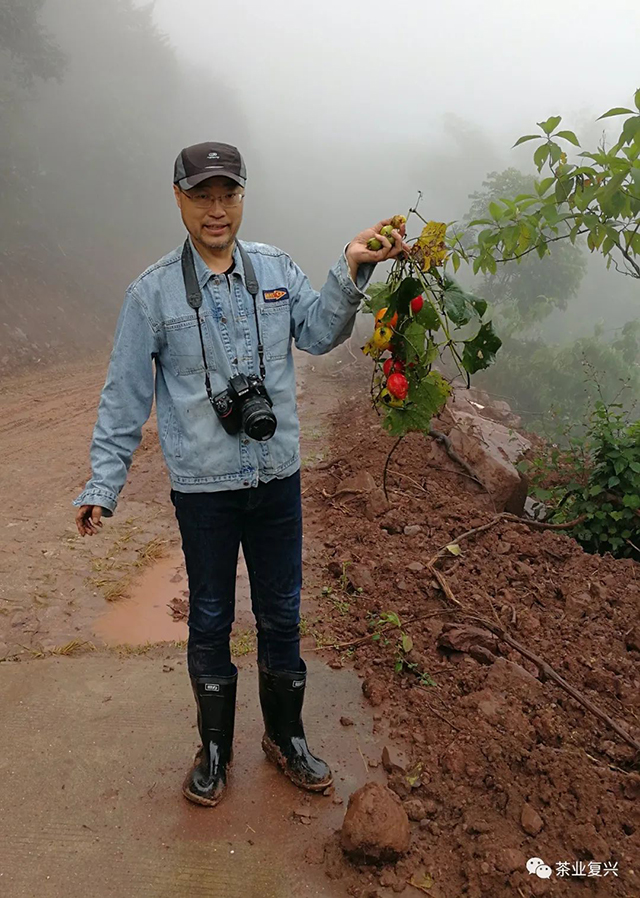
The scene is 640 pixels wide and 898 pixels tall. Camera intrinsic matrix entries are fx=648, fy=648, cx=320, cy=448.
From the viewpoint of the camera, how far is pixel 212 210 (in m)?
1.85

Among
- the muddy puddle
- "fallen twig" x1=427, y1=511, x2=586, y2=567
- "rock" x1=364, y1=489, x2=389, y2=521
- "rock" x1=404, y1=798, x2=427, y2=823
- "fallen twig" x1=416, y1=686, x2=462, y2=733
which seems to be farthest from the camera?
"rock" x1=364, y1=489, x2=389, y2=521

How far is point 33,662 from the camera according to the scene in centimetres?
300

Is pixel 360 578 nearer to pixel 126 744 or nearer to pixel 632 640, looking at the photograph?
pixel 632 640

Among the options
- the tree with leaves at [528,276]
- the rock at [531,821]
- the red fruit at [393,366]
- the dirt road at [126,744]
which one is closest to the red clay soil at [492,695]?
the rock at [531,821]

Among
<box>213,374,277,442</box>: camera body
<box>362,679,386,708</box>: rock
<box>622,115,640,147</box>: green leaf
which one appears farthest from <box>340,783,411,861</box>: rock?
<box>622,115,640,147</box>: green leaf

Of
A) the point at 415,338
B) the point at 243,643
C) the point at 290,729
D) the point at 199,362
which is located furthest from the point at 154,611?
the point at 415,338

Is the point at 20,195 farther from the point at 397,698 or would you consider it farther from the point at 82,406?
the point at 397,698

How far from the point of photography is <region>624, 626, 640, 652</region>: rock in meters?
2.94

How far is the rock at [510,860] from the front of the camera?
1.88m

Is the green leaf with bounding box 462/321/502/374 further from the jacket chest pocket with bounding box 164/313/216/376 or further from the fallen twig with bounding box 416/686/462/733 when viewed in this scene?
the fallen twig with bounding box 416/686/462/733

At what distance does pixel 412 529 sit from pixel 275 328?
2564 millimetres

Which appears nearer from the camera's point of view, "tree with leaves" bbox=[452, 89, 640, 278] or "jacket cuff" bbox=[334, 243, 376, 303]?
"jacket cuff" bbox=[334, 243, 376, 303]

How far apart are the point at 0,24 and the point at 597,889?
16.8 meters

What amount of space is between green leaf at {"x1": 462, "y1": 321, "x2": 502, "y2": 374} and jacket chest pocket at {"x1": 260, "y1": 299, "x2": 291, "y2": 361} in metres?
0.56
